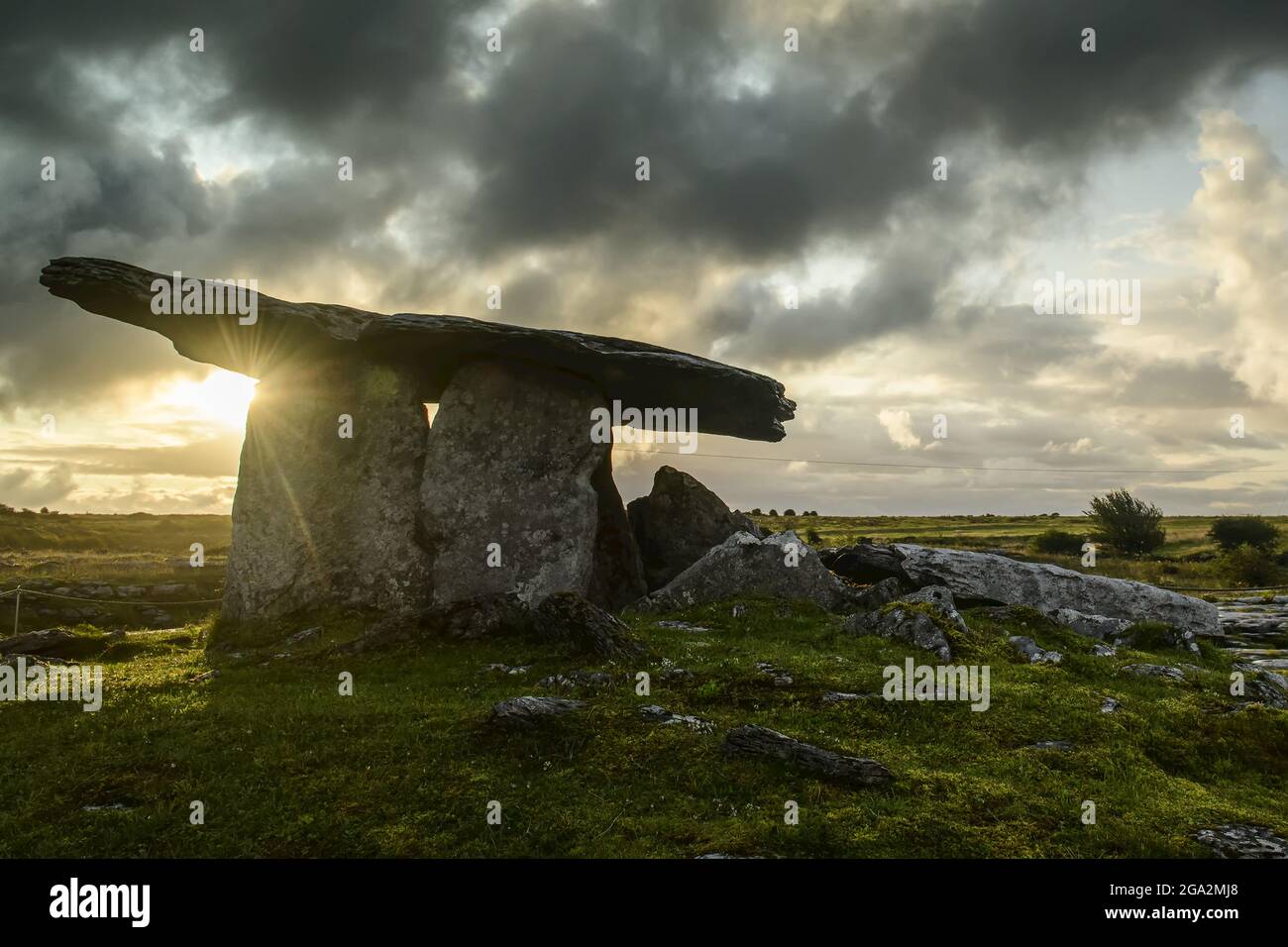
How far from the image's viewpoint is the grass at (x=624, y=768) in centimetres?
799

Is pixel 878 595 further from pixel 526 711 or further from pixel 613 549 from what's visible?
pixel 526 711

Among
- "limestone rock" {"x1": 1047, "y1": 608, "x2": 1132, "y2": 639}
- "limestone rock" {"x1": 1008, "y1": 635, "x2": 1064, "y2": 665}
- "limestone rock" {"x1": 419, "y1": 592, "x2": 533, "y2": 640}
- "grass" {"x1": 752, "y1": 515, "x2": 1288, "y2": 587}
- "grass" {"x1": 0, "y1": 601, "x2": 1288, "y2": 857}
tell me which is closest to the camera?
"grass" {"x1": 0, "y1": 601, "x2": 1288, "y2": 857}

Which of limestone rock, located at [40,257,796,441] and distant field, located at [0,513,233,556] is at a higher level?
limestone rock, located at [40,257,796,441]

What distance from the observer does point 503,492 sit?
22.7 m

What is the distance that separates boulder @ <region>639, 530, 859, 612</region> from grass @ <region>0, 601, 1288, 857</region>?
6714mm

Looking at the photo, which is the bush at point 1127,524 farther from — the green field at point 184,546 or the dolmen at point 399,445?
the dolmen at point 399,445

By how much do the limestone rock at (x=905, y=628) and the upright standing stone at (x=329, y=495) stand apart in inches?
458

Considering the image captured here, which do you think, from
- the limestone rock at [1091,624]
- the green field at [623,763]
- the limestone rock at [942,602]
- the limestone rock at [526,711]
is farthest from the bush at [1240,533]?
the limestone rock at [526,711]

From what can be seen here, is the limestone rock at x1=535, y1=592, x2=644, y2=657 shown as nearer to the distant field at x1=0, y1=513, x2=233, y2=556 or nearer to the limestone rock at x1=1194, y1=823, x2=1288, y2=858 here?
the limestone rock at x1=1194, y1=823, x2=1288, y2=858

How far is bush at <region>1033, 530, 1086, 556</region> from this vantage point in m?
61.9

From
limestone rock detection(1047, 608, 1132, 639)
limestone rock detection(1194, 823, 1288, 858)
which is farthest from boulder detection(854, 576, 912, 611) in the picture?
limestone rock detection(1194, 823, 1288, 858)
